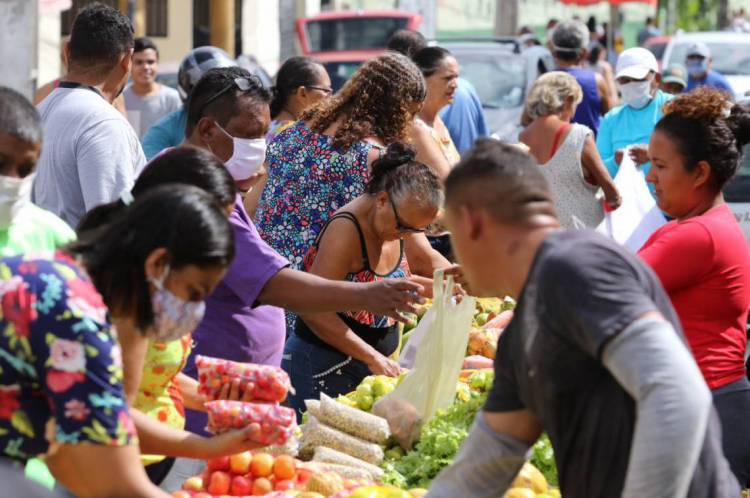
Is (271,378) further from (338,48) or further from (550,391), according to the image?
(338,48)

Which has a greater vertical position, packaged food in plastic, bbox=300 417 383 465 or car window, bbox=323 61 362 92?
car window, bbox=323 61 362 92

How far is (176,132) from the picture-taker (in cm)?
755

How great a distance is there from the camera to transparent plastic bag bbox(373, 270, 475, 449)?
487cm

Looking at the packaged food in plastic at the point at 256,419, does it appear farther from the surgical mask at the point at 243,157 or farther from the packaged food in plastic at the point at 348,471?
the surgical mask at the point at 243,157

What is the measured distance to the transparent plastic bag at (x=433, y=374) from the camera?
192 inches

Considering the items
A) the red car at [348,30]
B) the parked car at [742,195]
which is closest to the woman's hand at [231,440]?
the parked car at [742,195]

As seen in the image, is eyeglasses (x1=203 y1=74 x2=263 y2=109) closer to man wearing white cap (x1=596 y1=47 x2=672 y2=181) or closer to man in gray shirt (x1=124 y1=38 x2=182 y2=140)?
man wearing white cap (x1=596 y1=47 x2=672 y2=181)

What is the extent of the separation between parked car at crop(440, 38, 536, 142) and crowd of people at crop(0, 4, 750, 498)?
7.20 m

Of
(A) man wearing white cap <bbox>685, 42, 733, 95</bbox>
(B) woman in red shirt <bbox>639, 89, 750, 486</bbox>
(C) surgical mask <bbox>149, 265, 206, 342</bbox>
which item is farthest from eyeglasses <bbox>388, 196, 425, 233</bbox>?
(A) man wearing white cap <bbox>685, 42, 733, 95</bbox>

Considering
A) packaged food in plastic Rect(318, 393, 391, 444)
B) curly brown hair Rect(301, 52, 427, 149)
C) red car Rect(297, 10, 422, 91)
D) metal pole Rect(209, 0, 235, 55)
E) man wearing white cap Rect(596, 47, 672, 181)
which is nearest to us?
packaged food in plastic Rect(318, 393, 391, 444)

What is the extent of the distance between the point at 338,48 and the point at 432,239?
48.3 ft

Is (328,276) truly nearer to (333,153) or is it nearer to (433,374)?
(433,374)

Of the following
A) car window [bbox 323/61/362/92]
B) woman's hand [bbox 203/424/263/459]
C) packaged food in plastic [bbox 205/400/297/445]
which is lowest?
car window [bbox 323/61/362/92]

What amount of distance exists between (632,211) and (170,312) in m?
5.34
